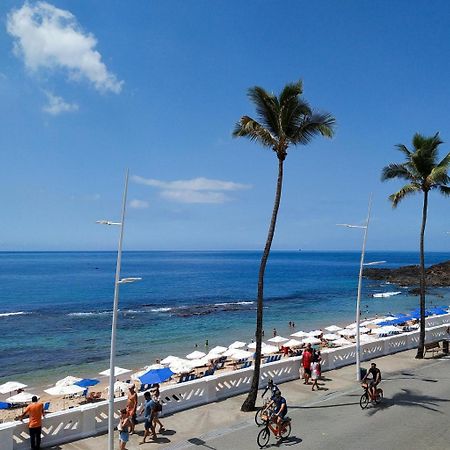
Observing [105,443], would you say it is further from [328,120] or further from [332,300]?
[332,300]

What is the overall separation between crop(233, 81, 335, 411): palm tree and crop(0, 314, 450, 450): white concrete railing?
1717 mm

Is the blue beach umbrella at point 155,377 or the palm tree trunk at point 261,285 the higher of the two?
the palm tree trunk at point 261,285

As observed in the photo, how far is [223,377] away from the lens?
54.2 ft

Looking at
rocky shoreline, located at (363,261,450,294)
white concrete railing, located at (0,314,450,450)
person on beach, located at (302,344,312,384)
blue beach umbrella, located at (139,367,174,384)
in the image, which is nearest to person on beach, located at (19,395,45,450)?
white concrete railing, located at (0,314,450,450)

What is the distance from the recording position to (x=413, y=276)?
112688 mm

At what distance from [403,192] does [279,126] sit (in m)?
10.1

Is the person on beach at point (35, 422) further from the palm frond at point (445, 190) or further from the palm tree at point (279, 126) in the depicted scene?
the palm frond at point (445, 190)

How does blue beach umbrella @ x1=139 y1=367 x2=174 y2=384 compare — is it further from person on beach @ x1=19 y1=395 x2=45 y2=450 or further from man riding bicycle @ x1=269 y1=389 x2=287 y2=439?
man riding bicycle @ x1=269 y1=389 x2=287 y2=439

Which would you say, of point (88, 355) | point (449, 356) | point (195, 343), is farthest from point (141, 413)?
point (195, 343)

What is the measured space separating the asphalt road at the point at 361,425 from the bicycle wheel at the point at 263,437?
0.14 meters

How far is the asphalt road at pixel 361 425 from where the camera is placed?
12.1 metres

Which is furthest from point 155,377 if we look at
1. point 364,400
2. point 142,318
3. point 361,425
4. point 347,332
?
point 142,318

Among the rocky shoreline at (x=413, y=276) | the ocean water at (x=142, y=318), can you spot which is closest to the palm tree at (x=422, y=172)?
the ocean water at (x=142, y=318)

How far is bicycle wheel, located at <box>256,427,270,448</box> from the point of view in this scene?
39.5ft
